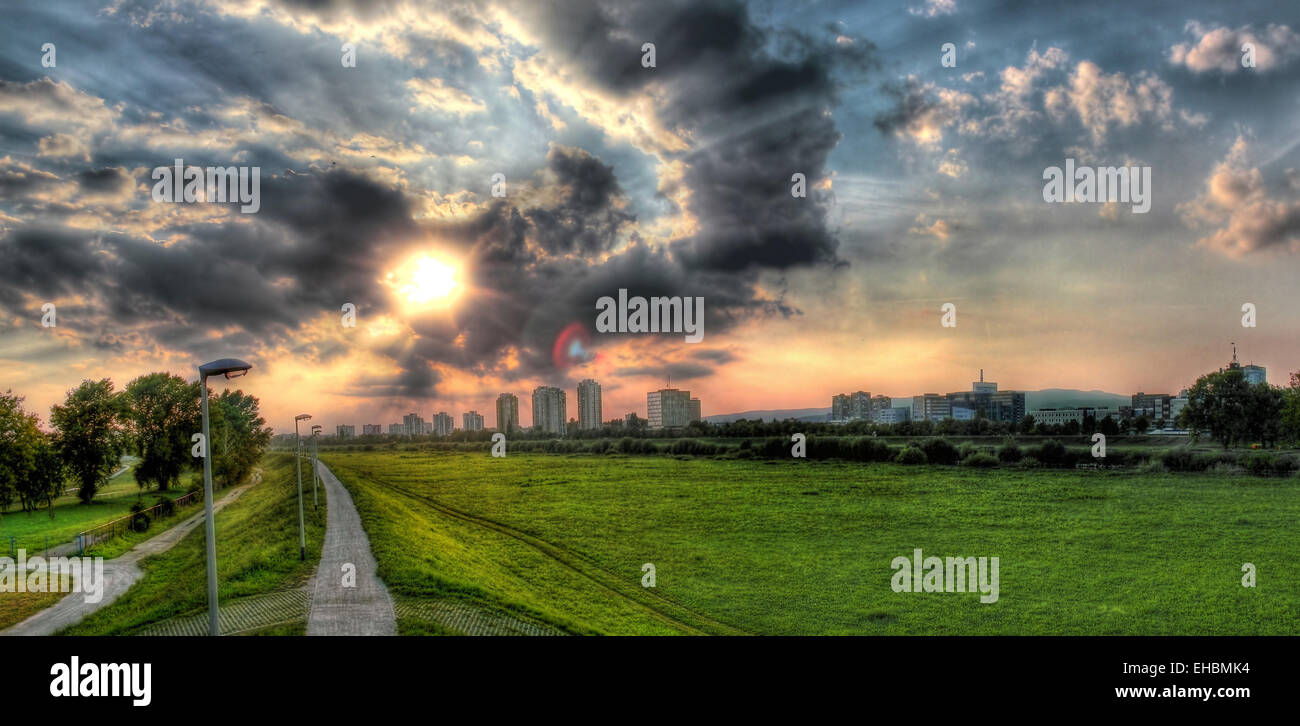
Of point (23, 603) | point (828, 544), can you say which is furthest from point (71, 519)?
point (828, 544)

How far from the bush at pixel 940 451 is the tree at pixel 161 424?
84.8 metres

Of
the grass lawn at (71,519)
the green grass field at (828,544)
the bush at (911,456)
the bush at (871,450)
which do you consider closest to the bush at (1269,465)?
the green grass field at (828,544)

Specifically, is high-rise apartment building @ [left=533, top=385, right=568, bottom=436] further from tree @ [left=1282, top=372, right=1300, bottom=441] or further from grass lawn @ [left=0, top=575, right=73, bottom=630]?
tree @ [left=1282, top=372, right=1300, bottom=441]

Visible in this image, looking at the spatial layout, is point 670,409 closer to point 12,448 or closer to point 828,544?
point 828,544

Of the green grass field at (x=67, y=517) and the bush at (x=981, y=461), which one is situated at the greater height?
the bush at (x=981, y=461)

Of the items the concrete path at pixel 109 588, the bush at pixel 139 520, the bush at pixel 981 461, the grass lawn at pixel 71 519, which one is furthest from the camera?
the bush at pixel 981 461

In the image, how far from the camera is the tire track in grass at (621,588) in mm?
25875

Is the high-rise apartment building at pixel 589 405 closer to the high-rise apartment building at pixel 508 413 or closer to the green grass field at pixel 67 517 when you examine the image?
the high-rise apartment building at pixel 508 413

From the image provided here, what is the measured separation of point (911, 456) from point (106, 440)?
87.5 metres

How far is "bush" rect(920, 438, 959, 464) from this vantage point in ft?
225

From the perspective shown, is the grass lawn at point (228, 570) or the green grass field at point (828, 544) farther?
the green grass field at point (828, 544)

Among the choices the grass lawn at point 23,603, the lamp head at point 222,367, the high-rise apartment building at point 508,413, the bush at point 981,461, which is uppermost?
the lamp head at point 222,367

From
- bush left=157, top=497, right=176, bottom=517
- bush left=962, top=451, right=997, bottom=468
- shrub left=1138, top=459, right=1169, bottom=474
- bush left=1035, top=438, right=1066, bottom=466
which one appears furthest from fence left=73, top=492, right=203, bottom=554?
shrub left=1138, top=459, right=1169, bottom=474

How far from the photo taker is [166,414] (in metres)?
71.6
